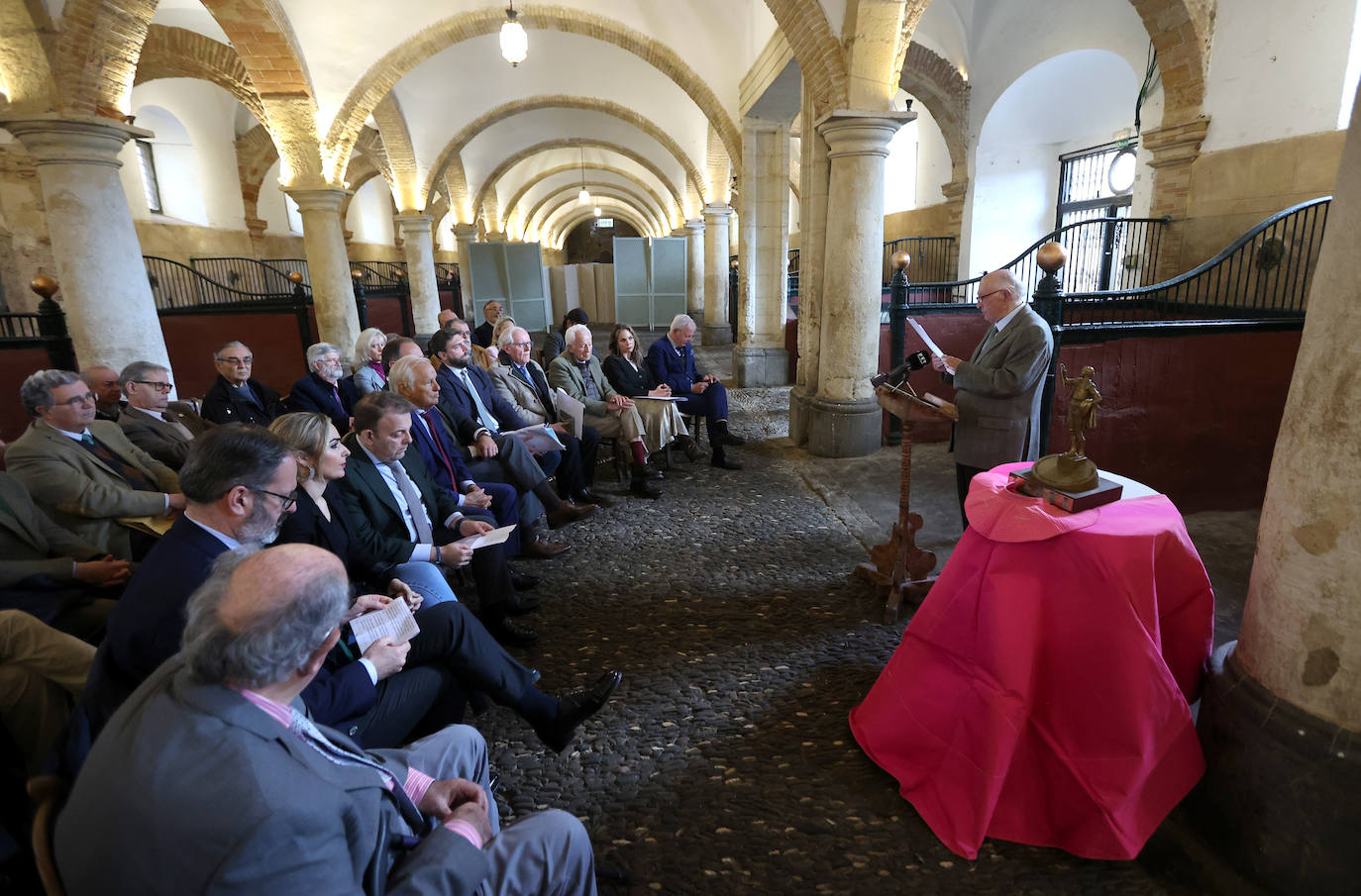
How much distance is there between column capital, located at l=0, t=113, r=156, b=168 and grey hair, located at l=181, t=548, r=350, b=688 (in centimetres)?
623

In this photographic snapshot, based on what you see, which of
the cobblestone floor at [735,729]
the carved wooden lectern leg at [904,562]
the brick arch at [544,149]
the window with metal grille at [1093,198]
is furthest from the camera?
the brick arch at [544,149]

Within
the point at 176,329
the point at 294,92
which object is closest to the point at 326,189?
the point at 294,92

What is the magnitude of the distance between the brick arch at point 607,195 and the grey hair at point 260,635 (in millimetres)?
27333

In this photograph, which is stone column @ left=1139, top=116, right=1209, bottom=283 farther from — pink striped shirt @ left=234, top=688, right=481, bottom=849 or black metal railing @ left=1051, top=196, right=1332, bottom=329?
pink striped shirt @ left=234, top=688, right=481, bottom=849

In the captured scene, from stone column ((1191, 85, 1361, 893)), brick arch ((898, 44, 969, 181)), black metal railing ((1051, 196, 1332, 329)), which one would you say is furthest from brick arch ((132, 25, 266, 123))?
stone column ((1191, 85, 1361, 893))

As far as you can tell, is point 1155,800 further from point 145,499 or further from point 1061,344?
point 145,499

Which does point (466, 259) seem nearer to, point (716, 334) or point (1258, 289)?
point (716, 334)

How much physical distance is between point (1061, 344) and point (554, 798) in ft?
13.1

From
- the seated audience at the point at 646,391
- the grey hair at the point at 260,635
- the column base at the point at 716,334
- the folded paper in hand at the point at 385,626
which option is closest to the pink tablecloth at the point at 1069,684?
the folded paper in hand at the point at 385,626

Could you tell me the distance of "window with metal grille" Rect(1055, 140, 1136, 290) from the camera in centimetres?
995

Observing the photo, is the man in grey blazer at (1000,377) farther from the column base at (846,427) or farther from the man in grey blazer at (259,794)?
the man in grey blazer at (259,794)

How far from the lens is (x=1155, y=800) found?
2049 mm

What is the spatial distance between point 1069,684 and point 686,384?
467cm

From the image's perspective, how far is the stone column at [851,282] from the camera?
580 cm
